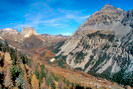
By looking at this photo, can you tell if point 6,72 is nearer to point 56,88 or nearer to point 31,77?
point 31,77

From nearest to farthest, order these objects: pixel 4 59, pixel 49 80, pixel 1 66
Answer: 1. pixel 1 66
2. pixel 4 59
3. pixel 49 80

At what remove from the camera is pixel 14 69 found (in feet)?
288

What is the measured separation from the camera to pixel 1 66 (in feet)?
301

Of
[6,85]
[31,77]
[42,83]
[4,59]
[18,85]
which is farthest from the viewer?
[42,83]

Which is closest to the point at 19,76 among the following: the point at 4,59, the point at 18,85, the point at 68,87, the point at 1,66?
the point at 18,85

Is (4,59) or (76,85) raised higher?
(4,59)

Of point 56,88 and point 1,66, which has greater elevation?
point 1,66

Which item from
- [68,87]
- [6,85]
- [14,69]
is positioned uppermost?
[14,69]

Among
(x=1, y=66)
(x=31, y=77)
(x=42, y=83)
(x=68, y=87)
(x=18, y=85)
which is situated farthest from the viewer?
(x=68, y=87)

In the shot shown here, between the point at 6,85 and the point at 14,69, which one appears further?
the point at 14,69

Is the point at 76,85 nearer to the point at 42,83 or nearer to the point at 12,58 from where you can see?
the point at 42,83

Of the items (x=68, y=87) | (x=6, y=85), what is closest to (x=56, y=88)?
(x=68, y=87)

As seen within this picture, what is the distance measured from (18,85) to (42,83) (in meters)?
31.8

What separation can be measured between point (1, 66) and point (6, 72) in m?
7.29
